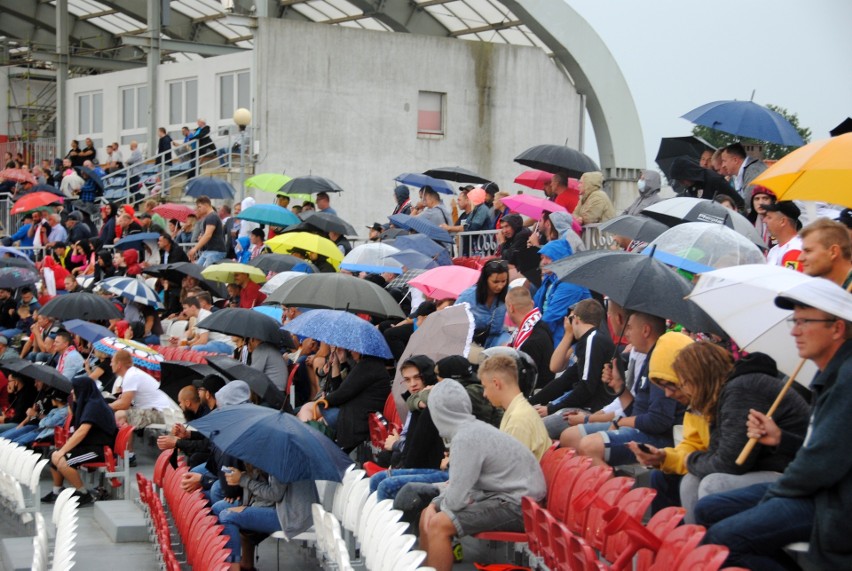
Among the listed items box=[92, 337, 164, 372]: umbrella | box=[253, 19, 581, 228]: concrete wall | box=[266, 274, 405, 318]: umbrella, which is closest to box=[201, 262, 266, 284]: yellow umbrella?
box=[92, 337, 164, 372]: umbrella

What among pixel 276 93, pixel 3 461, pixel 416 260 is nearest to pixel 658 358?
pixel 416 260

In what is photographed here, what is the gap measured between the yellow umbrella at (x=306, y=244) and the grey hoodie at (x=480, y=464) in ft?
25.1

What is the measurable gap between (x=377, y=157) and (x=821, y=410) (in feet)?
72.6

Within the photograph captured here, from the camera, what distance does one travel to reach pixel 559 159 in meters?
15.1

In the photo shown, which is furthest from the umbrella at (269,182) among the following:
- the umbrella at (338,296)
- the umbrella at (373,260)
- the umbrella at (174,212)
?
the umbrella at (338,296)

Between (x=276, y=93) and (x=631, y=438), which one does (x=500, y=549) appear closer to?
(x=631, y=438)

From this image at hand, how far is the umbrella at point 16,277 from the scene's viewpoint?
18.8m

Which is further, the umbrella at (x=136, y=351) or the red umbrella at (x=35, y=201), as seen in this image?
the red umbrella at (x=35, y=201)

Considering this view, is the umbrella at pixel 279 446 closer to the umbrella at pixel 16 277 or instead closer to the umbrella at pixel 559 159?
the umbrella at pixel 559 159

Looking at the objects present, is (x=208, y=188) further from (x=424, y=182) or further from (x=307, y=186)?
(x=424, y=182)

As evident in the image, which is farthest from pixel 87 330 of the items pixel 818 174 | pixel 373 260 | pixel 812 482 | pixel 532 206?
pixel 812 482

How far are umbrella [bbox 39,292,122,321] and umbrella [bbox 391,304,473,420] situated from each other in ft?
22.4

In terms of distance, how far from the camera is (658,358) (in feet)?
22.6

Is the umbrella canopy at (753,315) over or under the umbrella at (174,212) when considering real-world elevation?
over
